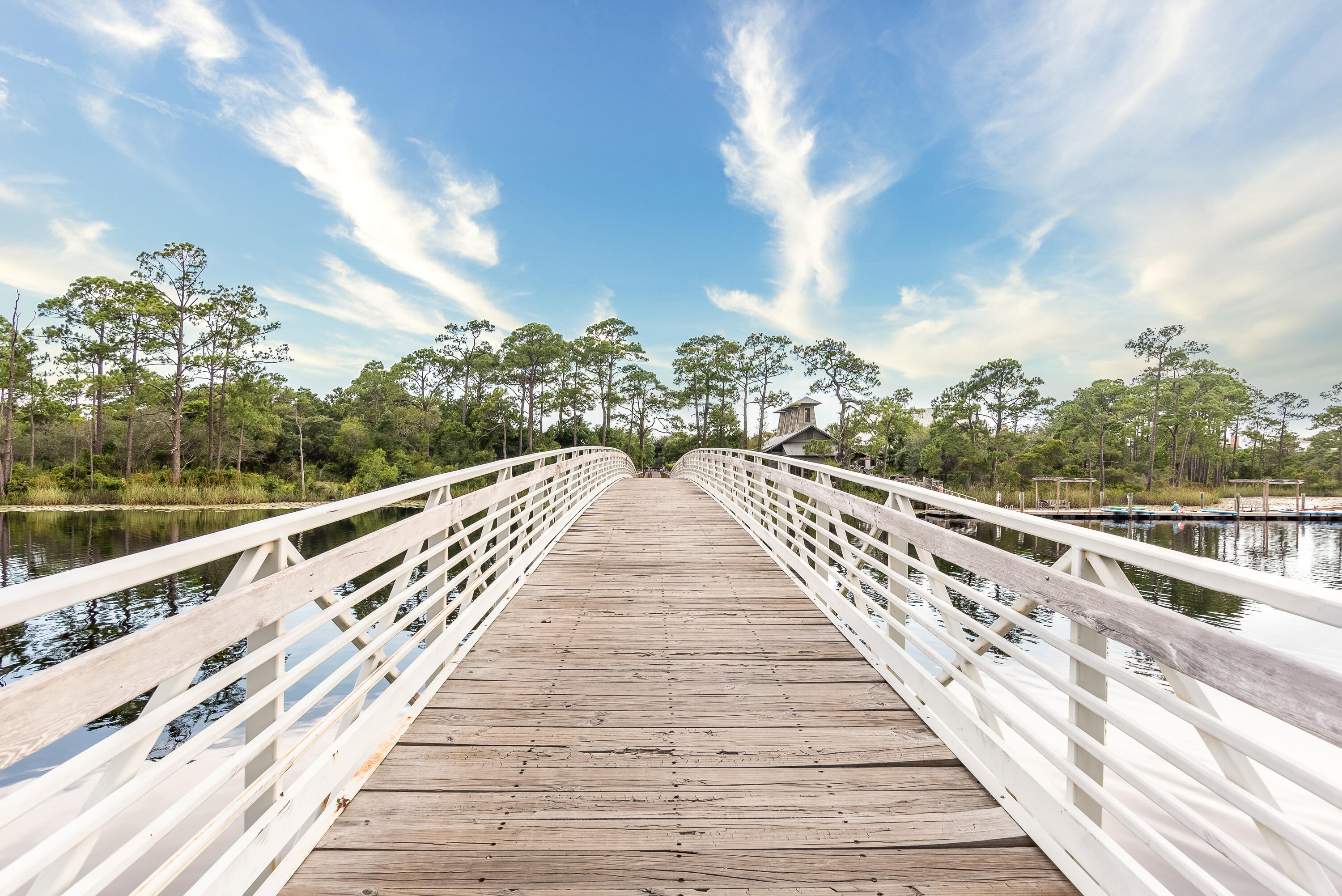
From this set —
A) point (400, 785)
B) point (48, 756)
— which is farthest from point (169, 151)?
point (400, 785)

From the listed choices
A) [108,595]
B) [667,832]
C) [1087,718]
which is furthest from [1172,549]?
[108,595]

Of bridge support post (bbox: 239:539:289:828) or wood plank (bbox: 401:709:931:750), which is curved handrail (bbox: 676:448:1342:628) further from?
bridge support post (bbox: 239:539:289:828)

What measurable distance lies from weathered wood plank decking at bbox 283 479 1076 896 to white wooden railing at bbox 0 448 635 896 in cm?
18

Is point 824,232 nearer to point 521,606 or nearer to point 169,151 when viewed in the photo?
point 521,606

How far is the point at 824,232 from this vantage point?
25.8 meters

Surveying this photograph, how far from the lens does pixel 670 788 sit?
208cm

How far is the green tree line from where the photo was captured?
27.0 metres

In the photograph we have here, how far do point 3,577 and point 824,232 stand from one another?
2878 centimetres

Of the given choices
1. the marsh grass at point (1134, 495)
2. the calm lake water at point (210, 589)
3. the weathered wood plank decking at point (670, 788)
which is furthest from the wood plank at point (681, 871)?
the marsh grass at point (1134, 495)

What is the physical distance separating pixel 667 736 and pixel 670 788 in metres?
0.38

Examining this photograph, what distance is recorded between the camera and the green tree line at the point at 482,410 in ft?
88.6

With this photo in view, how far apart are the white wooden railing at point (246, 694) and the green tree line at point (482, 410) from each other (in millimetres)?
27316

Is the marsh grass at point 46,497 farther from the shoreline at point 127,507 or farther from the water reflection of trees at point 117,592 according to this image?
the water reflection of trees at point 117,592

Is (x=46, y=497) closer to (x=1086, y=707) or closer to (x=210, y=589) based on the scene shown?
(x=210, y=589)
